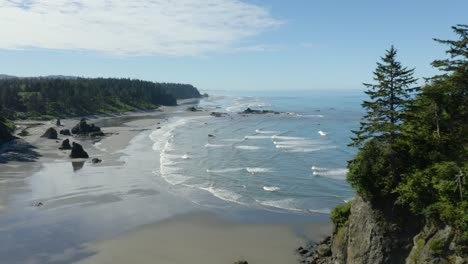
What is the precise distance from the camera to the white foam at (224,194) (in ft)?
157

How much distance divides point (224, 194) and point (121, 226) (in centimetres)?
1520

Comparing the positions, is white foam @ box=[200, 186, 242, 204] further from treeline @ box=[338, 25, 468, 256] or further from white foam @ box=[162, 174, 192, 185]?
treeline @ box=[338, 25, 468, 256]

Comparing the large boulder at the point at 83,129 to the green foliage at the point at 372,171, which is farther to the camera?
the large boulder at the point at 83,129

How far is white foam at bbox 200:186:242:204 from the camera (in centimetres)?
4784

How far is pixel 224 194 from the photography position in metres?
49.9

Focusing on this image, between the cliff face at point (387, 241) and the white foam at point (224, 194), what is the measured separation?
21401mm

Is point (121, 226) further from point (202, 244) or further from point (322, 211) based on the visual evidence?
point (322, 211)

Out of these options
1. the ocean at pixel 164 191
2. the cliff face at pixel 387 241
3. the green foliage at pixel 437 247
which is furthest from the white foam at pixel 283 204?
the green foliage at pixel 437 247

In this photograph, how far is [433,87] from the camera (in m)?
23.9

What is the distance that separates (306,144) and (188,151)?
90.2 ft

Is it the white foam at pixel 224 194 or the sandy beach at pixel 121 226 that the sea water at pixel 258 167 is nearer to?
the white foam at pixel 224 194

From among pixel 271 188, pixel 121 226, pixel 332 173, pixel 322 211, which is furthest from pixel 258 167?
pixel 121 226

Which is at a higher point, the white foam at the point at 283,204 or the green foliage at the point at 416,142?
the green foliage at the point at 416,142

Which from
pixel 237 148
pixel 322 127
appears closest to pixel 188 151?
pixel 237 148
